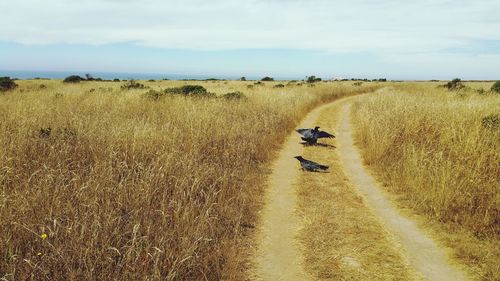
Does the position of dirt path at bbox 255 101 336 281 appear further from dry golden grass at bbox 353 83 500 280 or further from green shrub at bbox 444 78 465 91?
green shrub at bbox 444 78 465 91

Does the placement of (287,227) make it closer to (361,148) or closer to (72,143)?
(72,143)

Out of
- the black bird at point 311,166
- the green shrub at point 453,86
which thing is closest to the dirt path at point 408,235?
the black bird at point 311,166

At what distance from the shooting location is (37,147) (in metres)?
6.59

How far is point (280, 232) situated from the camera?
202 inches

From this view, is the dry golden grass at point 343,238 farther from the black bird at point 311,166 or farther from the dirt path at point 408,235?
the black bird at point 311,166

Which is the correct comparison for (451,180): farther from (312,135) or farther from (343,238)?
(312,135)

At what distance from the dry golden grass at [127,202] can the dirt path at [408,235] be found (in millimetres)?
1902

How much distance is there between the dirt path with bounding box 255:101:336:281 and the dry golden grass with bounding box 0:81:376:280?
216 mm

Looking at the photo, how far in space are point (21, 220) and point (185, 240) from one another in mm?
1718

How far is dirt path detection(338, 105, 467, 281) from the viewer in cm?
409

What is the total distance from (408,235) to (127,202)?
3.66m

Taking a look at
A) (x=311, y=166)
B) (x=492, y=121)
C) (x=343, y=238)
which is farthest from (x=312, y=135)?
(x=343, y=238)

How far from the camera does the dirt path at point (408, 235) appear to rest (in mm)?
4094

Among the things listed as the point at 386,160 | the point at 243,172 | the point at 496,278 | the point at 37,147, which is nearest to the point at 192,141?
the point at 243,172
